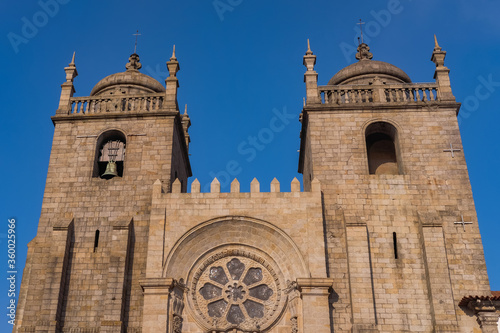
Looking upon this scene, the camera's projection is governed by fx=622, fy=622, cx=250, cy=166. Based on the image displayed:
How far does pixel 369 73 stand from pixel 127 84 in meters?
10.8

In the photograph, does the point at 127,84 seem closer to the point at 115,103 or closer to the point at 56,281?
the point at 115,103

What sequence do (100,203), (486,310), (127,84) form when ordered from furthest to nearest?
(127,84) → (100,203) → (486,310)

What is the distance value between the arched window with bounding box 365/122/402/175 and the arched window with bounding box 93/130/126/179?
10078mm

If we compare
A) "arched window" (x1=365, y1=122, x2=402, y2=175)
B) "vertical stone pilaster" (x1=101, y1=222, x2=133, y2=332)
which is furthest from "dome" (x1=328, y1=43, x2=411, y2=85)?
"vertical stone pilaster" (x1=101, y1=222, x2=133, y2=332)

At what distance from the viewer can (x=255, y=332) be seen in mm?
20484

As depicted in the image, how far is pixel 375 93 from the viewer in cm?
2559

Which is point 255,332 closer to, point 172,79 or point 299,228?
point 299,228

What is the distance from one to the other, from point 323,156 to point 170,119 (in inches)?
252

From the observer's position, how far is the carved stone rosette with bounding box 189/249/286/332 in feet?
68.5

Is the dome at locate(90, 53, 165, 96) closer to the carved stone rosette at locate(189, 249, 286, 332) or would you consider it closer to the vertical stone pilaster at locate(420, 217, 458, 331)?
the carved stone rosette at locate(189, 249, 286, 332)

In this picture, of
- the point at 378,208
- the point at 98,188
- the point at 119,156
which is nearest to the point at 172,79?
the point at 119,156

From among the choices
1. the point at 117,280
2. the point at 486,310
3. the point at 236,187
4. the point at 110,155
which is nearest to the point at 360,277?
the point at 486,310

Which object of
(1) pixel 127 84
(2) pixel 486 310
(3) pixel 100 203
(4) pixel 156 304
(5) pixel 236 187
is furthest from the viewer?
(1) pixel 127 84

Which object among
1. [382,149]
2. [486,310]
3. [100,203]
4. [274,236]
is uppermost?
[382,149]
